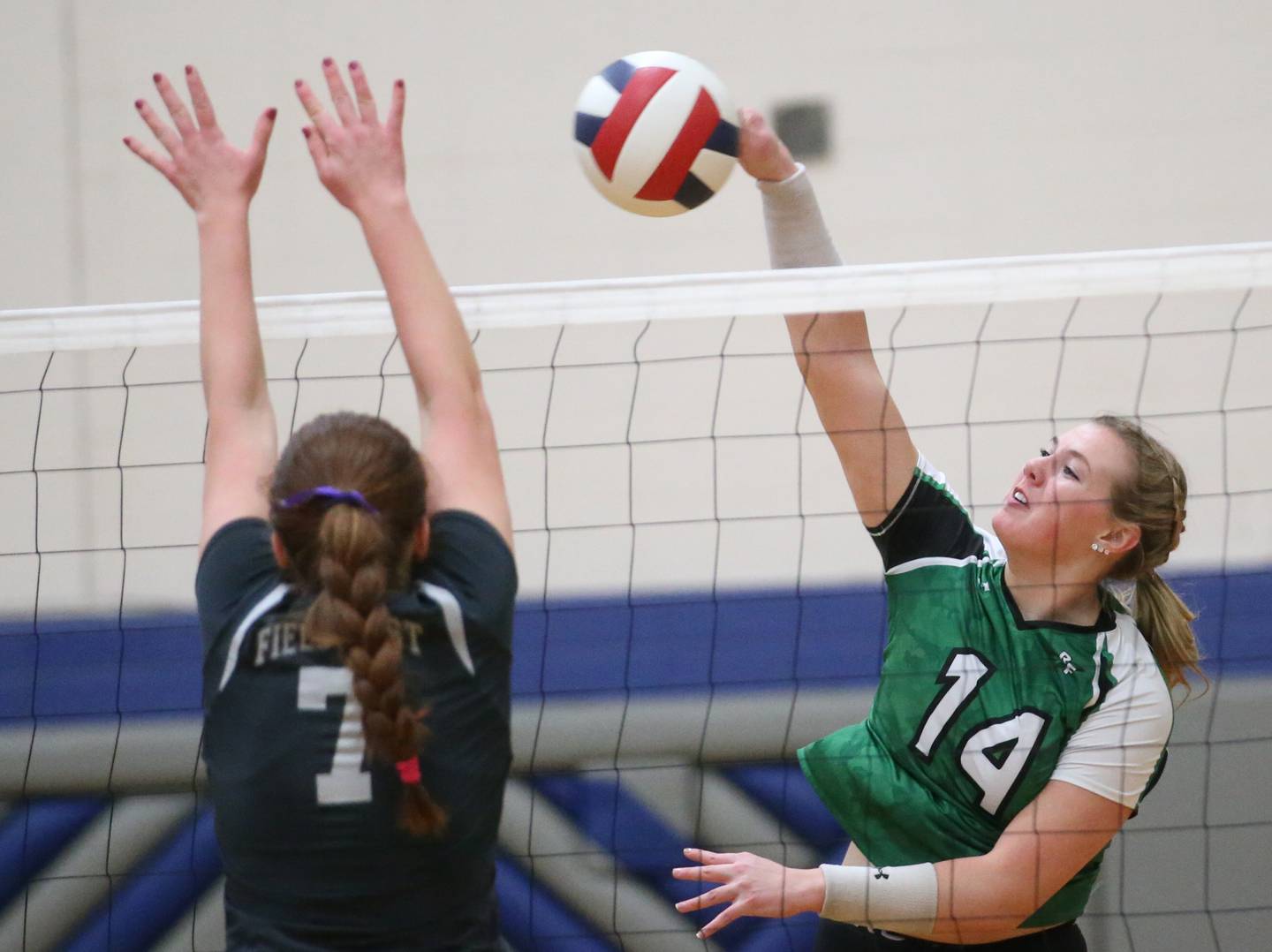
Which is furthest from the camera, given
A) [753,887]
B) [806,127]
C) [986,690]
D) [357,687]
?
[806,127]

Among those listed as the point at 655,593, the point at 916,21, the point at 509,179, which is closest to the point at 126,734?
the point at 655,593

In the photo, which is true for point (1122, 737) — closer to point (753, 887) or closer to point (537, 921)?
point (753, 887)

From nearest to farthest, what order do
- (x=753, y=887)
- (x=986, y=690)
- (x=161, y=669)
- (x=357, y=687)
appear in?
1. (x=357, y=687)
2. (x=753, y=887)
3. (x=986, y=690)
4. (x=161, y=669)

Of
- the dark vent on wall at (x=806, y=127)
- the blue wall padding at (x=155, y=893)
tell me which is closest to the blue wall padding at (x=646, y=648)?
the blue wall padding at (x=155, y=893)

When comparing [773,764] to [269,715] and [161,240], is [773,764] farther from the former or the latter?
[161,240]

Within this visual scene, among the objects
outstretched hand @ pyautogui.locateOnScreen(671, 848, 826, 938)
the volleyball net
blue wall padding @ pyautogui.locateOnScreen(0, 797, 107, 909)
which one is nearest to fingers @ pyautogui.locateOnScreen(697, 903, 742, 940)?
outstretched hand @ pyautogui.locateOnScreen(671, 848, 826, 938)

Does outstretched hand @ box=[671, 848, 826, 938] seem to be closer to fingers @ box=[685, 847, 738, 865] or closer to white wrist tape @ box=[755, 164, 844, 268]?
fingers @ box=[685, 847, 738, 865]

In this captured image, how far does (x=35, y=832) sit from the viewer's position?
3092 millimetres

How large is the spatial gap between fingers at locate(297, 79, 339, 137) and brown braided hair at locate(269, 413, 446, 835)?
0.39 meters

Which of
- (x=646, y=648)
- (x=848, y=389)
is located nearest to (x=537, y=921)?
(x=646, y=648)

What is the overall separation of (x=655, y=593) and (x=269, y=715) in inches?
103

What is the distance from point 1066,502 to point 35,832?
2.45 m

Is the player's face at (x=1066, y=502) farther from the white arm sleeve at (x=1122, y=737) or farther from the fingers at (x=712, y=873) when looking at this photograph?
the fingers at (x=712, y=873)

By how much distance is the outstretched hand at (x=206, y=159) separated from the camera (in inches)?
61.0
